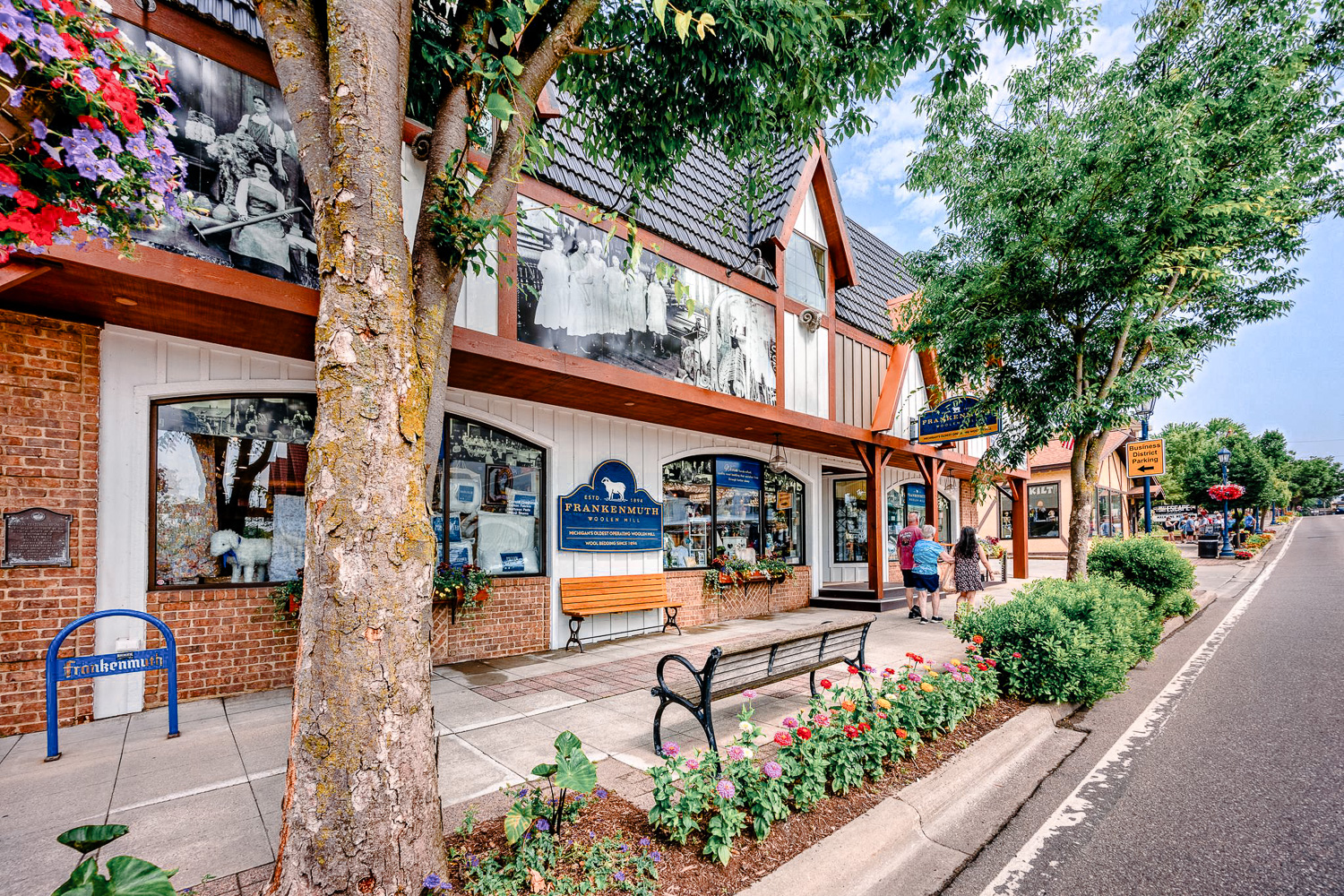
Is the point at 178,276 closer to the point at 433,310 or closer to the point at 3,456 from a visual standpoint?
the point at 3,456

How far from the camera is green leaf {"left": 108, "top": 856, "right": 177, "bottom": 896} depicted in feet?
6.03

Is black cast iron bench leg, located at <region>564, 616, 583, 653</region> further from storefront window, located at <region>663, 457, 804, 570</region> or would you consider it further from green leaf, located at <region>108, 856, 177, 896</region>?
green leaf, located at <region>108, 856, 177, 896</region>

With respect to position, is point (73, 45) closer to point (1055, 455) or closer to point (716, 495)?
point (716, 495)

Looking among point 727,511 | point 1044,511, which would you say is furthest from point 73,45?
point 1044,511

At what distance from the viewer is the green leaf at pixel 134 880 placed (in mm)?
1837

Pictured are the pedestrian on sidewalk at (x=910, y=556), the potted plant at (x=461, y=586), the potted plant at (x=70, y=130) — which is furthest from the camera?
the pedestrian on sidewalk at (x=910, y=556)

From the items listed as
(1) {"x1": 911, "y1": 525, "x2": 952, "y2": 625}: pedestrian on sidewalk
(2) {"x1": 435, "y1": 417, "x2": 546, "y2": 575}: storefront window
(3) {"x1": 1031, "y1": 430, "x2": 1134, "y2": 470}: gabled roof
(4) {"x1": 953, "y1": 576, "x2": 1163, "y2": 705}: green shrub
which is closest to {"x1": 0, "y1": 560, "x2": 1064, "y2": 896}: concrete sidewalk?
(2) {"x1": 435, "y1": 417, "x2": 546, "y2": 575}: storefront window

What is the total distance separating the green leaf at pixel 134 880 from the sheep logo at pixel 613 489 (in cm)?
699

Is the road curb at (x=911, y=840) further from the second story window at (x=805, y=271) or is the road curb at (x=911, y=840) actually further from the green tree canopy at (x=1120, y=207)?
the second story window at (x=805, y=271)

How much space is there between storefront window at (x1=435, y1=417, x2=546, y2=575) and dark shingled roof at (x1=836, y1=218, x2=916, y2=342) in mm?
7363

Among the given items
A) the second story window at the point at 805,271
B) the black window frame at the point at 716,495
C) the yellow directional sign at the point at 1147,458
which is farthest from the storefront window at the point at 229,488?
the yellow directional sign at the point at 1147,458

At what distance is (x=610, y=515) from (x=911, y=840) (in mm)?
6031

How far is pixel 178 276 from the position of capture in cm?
439

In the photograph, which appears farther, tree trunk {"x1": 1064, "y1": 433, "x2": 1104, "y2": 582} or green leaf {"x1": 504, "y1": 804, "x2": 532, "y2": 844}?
tree trunk {"x1": 1064, "y1": 433, "x2": 1104, "y2": 582}
